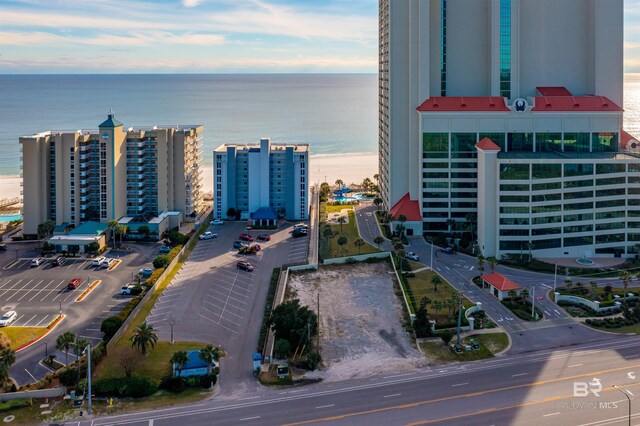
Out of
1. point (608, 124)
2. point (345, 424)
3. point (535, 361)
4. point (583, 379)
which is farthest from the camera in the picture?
point (608, 124)

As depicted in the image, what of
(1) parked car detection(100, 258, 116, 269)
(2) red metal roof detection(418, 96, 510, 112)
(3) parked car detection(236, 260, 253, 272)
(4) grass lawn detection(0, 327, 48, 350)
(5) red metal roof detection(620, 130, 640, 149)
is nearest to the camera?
(4) grass lawn detection(0, 327, 48, 350)

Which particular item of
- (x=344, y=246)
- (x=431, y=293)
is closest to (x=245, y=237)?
(x=344, y=246)

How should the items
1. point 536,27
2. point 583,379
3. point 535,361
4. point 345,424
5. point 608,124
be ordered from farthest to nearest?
point 536,27 → point 608,124 → point 535,361 → point 583,379 → point 345,424

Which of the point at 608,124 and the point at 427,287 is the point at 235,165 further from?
the point at 608,124

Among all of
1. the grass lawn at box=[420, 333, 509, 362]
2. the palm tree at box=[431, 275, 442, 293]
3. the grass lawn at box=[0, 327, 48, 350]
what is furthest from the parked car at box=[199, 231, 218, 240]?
the grass lawn at box=[420, 333, 509, 362]

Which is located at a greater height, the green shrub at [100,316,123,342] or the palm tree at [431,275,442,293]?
the palm tree at [431,275,442,293]

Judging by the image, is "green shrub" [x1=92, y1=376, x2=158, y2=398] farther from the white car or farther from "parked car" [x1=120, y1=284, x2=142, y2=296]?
"parked car" [x1=120, y1=284, x2=142, y2=296]

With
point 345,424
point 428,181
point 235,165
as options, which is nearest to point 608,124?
point 428,181
